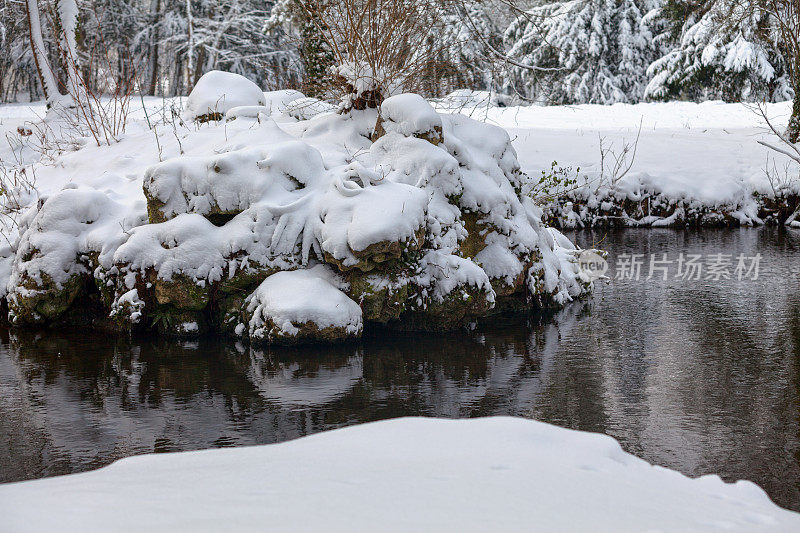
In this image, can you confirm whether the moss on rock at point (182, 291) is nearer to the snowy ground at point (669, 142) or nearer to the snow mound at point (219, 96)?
the snow mound at point (219, 96)

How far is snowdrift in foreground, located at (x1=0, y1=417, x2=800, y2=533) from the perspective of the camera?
8.22 feet

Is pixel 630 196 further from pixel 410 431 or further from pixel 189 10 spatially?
pixel 189 10

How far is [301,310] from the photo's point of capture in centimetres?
780

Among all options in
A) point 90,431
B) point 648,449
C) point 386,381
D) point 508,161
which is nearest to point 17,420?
point 90,431

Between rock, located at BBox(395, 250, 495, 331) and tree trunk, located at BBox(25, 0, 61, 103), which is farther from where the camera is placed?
tree trunk, located at BBox(25, 0, 61, 103)

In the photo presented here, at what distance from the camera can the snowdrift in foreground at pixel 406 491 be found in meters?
2.51

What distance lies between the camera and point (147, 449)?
521 centimetres

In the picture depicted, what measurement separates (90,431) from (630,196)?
46.2 ft

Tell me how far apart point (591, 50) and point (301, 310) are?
81.2ft

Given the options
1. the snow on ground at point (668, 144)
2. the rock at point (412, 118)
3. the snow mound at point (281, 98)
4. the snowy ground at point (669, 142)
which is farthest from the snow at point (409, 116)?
the snowy ground at point (669, 142)

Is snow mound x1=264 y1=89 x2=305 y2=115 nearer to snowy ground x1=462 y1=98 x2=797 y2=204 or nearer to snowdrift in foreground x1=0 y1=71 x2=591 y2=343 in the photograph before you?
snowdrift in foreground x1=0 y1=71 x2=591 y2=343

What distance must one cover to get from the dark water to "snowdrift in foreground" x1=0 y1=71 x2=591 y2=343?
388mm

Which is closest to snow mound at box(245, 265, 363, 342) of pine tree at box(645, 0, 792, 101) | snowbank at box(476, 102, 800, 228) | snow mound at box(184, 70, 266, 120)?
snow mound at box(184, 70, 266, 120)

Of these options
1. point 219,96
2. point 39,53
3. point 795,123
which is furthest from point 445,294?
point 795,123
